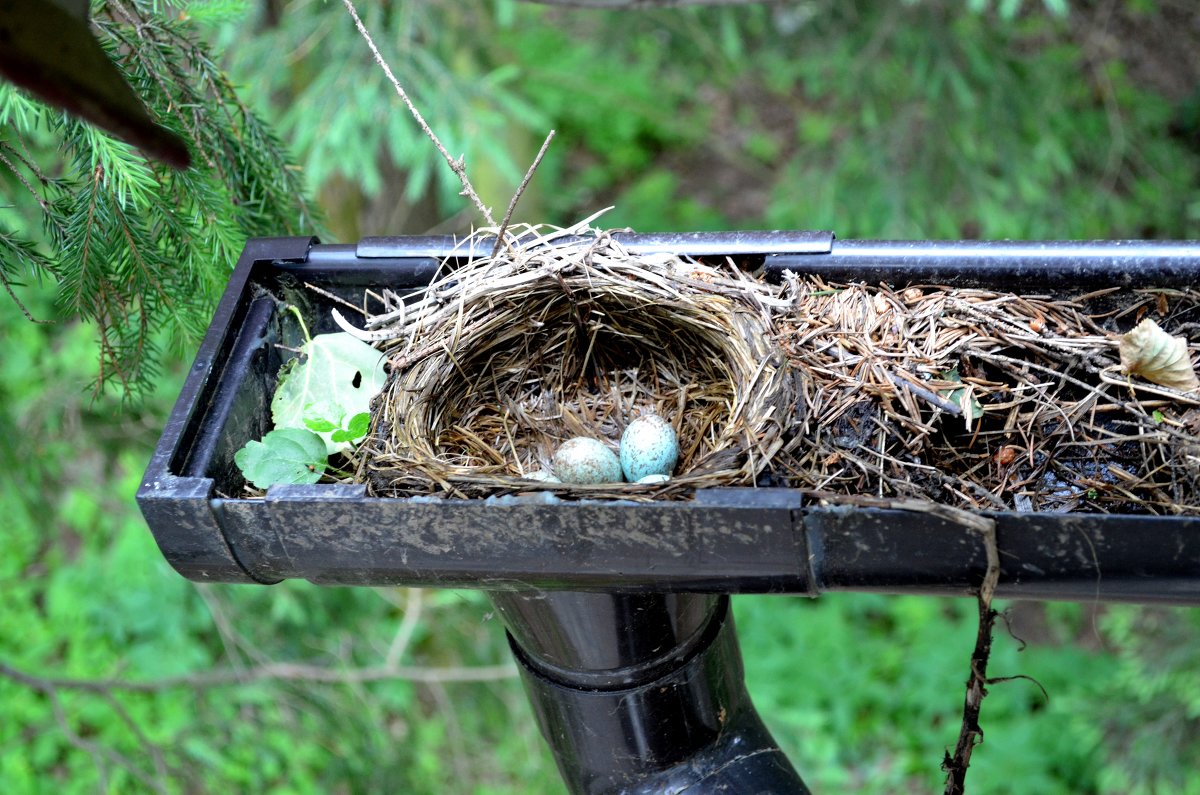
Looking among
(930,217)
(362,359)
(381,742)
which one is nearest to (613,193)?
(930,217)

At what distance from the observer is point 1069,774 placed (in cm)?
437

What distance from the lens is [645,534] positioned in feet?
4.14

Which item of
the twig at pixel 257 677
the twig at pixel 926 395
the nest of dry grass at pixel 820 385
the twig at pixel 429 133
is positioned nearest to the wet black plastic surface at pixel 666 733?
the nest of dry grass at pixel 820 385

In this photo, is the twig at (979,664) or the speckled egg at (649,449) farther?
the speckled egg at (649,449)

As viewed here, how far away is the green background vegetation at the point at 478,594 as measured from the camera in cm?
343

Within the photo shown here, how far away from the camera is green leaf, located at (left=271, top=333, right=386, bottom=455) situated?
161cm

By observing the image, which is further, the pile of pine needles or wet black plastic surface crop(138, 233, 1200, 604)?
the pile of pine needles

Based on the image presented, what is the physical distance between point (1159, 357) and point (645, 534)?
0.79 meters

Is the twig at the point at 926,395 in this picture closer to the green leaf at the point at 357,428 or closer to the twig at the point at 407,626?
the green leaf at the point at 357,428

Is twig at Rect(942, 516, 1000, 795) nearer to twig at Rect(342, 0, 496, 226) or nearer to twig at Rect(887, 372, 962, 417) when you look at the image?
twig at Rect(887, 372, 962, 417)

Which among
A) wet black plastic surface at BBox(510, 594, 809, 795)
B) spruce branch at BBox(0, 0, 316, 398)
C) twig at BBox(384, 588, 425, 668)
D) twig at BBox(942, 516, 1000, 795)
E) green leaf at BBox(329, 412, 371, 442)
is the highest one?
spruce branch at BBox(0, 0, 316, 398)

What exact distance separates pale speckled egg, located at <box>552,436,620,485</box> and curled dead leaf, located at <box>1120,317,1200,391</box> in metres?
0.80

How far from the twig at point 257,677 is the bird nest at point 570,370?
6.54 ft

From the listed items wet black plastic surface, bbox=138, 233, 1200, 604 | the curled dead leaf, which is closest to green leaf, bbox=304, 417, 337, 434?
wet black plastic surface, bbox=138, 233, 1200, 604
